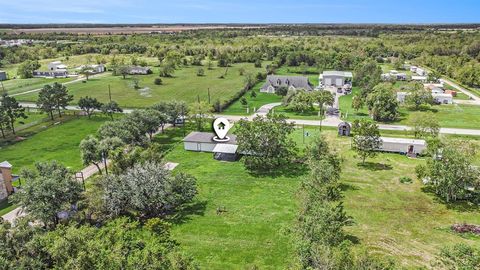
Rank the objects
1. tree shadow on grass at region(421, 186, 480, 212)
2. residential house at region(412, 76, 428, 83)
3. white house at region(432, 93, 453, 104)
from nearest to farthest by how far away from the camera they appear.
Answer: tree shadow on grass at region(421, 186, 480, 212)
white house at region(432, 93, 453, 104)
residential house at region(412, 76, 428, 83)

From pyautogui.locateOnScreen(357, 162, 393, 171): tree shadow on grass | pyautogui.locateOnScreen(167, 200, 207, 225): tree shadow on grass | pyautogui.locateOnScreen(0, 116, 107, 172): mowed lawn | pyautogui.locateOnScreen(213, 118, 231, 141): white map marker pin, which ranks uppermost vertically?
pyautogui.locateOnScreen(213, 118, 231, 141): white map marker pin

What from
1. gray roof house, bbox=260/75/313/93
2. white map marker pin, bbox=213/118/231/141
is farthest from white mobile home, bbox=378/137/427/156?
gray roof house, bbox=260/75/313/93

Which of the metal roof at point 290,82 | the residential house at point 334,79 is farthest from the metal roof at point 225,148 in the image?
the residential house at point 334,79

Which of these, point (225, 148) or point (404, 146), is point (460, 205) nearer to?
point (404, 146)

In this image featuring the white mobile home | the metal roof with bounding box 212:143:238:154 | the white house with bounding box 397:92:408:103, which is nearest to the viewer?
the metal roof with bounding box 212:143:238:154

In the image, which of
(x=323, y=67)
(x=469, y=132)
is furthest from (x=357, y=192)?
(x=323, y=67)

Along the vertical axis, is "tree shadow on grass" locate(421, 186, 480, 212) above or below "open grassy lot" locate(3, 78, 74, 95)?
below

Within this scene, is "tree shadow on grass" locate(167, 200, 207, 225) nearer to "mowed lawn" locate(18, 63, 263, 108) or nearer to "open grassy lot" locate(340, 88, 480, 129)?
"open grassy lot" locate(340, 88, 480, 129)

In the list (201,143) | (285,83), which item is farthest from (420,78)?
(201,143)
